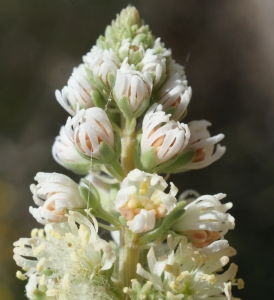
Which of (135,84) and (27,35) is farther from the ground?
(27,35)

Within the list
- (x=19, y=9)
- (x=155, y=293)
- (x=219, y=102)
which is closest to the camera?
(x=155, y=293)

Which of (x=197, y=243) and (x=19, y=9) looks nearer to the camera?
(x=197, y=243)

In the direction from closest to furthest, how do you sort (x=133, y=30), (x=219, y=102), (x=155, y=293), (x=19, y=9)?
(x=155, y=293) → (x=133, y=30) → (x=19, y=9) → (x=219, y=102)

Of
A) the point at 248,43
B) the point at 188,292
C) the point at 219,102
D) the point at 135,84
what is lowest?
the point at 188,292

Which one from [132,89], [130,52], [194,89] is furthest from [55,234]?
[194,89]

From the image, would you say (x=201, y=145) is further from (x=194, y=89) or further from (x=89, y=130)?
(x=194, y=89)

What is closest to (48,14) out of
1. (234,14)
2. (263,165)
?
(234,14)

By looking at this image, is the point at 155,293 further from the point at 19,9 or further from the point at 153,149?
the point at 19,9
